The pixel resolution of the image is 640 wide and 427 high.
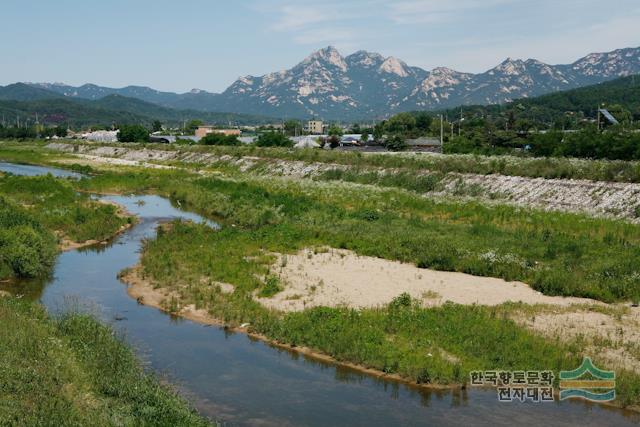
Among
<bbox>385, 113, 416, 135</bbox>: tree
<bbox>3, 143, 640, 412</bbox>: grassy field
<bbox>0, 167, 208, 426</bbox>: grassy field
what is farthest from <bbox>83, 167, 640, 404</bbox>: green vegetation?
<bbox>385, 113, 416, 135</bbox>: tree

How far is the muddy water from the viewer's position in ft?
45.0

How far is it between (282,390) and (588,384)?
765 centimetres

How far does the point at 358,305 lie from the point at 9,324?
35.5 feet

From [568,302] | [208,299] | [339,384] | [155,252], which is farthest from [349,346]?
[155,252]

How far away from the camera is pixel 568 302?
21.2 meters

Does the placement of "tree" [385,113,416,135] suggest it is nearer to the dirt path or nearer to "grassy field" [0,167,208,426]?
the dirt path

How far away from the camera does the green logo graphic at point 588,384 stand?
14.5 metres

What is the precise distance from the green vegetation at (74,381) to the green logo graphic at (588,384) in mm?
8966

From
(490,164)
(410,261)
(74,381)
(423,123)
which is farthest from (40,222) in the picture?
(423,123)

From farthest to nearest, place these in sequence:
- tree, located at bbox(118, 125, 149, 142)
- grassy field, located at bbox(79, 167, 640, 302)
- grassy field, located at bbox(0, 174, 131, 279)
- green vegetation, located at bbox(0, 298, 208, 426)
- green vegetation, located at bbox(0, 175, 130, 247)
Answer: tree, located at bbox(118, 125, 149, 142) → green vegetation, located at bbox(0, 175, 130, 247) → grassy field, located at bbox(0, 174, 131, 279) → grassy field, located at bbox(79, 167, 640, 302) → green vegetation, located at bbox(0, 298, 208, 426)

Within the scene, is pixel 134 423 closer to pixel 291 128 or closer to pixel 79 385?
pixel 79 385

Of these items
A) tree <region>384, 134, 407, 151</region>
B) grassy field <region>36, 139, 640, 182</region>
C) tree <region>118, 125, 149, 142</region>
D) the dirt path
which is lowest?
the dirt path

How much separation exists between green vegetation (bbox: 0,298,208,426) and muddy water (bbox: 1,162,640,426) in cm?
132

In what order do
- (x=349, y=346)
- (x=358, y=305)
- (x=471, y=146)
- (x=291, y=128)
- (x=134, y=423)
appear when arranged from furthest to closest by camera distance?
(x=291, y=128) → (x=471, y=146) → (x=358, y=305) → (x=349, y=346) → (x=134, y=423)
